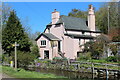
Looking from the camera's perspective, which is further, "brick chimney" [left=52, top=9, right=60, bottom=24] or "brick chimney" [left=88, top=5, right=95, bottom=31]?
"brick chimney" [left=88, top=5, right=95, bottom=31]

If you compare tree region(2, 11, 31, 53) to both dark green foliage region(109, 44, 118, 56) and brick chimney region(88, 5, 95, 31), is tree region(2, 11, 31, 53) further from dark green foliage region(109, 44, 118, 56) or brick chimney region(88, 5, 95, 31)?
brick chimney region(88, 5, 95, 31)

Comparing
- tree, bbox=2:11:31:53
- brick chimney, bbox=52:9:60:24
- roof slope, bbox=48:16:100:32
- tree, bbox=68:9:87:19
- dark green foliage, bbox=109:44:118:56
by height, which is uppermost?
tree, bbox=68:9:87:19

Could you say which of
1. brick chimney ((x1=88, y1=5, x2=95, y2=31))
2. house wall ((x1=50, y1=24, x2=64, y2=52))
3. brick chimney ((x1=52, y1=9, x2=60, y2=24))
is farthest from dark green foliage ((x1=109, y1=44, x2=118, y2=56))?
brick chimney ((x1=52, y1=9, x2=60, y2=24))

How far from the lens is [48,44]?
37.4m

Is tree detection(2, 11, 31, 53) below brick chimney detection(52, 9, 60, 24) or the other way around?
below

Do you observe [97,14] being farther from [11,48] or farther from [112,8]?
[11,48]

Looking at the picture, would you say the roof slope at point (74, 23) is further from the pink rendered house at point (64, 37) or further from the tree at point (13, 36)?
the tree at point (13, 36)

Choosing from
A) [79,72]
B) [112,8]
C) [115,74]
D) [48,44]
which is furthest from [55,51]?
[112,8]

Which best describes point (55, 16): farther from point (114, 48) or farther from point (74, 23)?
point (114, 48)

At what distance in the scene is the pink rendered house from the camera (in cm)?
3638

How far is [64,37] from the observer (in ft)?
121

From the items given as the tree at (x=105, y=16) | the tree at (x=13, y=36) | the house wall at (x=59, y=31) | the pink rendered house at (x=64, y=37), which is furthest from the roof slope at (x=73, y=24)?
the tree at (x=105, y=16)

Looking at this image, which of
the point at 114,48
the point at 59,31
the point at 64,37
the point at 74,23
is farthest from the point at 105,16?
the point at 114,48

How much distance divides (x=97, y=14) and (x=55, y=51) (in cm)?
2374
